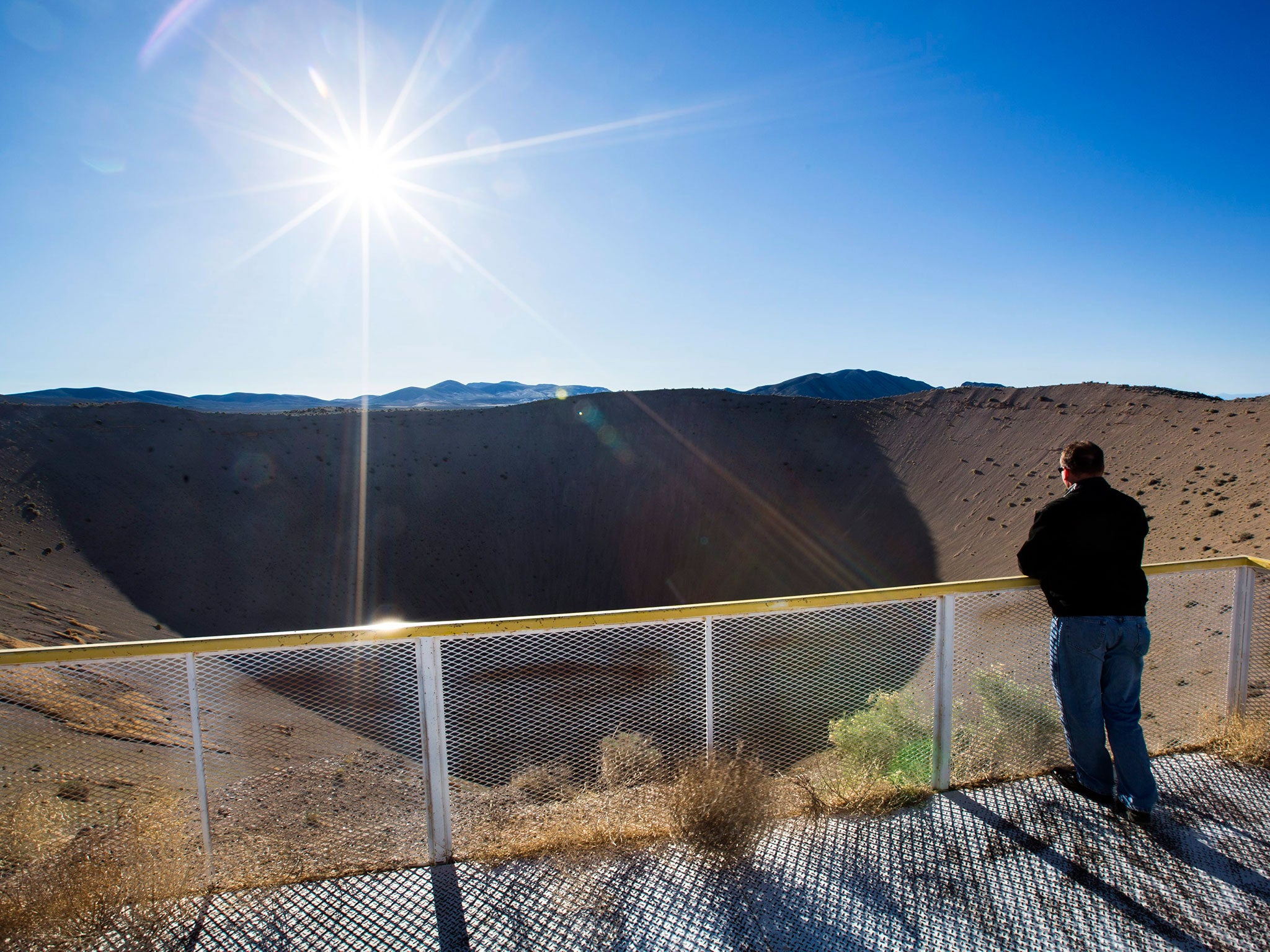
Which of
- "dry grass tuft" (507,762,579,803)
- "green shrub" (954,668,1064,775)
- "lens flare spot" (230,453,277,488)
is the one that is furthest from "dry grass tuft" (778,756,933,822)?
"lens flare spot" (230,453,277,488)

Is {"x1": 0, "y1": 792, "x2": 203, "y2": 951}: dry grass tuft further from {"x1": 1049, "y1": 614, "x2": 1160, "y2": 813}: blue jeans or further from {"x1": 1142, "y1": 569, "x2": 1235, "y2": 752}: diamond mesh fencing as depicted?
{"x1": 1142, "y1": 569, "x2": 1235, "y2": 752}: diamond mesh fencing

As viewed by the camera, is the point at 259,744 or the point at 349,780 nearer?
the point at 349,780

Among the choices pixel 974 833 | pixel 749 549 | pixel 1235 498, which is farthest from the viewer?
pixel 749 549

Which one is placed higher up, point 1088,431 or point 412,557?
point 1088,431

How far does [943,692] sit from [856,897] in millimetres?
1267

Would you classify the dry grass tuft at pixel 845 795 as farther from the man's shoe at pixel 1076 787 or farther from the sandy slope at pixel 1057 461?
the sandy slope at pixel 1057 461

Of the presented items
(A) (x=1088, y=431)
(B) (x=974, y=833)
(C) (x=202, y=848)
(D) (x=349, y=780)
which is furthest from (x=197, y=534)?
(A) (x=1088, y=431)

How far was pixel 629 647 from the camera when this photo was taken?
3668 millimetres

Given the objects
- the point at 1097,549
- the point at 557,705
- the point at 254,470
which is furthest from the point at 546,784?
the point at 254,470

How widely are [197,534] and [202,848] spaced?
20.0 metres

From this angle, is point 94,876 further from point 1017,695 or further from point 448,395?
point 448,395

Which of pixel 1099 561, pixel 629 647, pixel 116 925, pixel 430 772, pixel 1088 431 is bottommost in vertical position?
pixel 116 925

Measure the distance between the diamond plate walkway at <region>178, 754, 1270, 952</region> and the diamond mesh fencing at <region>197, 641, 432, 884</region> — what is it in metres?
0.15

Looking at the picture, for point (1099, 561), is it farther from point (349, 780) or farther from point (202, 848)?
point (349, 780)
